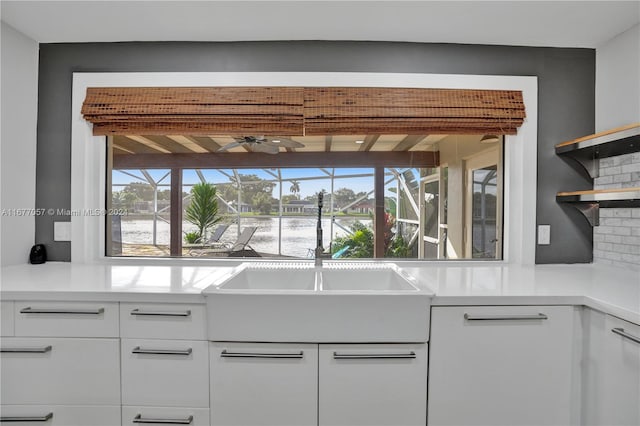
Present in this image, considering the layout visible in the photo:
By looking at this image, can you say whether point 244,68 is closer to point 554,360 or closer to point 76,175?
point 76,175

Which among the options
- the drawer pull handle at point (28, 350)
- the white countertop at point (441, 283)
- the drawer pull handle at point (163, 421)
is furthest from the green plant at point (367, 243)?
the drawer pull handle at point (28, 350)

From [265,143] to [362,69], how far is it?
0.73 metres

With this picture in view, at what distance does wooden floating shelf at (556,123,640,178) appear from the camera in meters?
1.60

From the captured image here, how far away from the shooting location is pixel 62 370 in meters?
1.43

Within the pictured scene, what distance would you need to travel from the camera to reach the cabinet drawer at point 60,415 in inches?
56.4

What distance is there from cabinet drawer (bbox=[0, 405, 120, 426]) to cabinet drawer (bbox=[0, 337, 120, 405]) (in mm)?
26

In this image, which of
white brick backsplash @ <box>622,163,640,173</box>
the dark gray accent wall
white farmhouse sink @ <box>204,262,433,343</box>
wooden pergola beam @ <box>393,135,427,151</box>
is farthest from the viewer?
wooden pergola beam @ <box>393,135,427,151</box>

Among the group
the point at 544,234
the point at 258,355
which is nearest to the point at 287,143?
the point at 258,355

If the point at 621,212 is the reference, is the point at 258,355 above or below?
below

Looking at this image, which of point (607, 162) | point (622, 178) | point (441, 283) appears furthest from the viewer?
point (607, 162)

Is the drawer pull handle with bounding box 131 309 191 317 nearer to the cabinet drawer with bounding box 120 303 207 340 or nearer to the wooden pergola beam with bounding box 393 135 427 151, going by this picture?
the cabinet drawer with bounding box 120 303 207 340

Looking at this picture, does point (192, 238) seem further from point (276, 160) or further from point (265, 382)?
point (265, 382)

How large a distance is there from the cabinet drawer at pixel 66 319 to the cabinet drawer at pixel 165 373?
0.12 m

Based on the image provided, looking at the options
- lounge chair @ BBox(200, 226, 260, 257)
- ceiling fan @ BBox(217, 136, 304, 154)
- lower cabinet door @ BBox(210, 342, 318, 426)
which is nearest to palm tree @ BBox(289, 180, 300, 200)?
ceiling fan @ BBox(217, 136, 304, 154)
